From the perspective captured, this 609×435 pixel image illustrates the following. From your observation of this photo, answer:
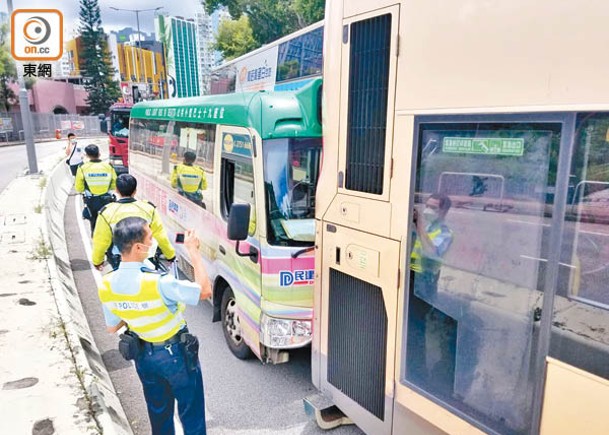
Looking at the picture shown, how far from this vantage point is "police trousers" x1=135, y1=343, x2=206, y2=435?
283 cm

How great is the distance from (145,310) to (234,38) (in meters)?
30.2

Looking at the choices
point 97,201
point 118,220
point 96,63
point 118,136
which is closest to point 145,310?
point 118,220

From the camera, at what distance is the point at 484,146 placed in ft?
7.08

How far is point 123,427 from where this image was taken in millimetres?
3412

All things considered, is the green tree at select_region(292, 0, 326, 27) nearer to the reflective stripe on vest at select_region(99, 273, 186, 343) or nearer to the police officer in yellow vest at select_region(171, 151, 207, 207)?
the police officer in yellow vest at select_region(171, 151, 207, 207)

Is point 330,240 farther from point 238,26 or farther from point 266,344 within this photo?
point 238,26

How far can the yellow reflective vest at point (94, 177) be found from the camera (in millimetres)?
6949

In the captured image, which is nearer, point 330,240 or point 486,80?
point 486,80

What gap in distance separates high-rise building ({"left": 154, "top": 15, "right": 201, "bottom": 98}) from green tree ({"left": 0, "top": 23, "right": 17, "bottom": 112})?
1837cm

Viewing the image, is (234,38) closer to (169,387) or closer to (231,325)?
(231,325)

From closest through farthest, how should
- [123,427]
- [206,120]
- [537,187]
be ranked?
[537,187] < [123,427] < [206,120]

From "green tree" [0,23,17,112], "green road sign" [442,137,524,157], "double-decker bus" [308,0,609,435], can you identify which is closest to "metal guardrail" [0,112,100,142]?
"green tree" [0,23,17,112]

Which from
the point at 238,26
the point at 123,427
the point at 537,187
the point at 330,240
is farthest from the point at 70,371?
the point at 238,26

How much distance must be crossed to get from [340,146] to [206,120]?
8.11 ft
